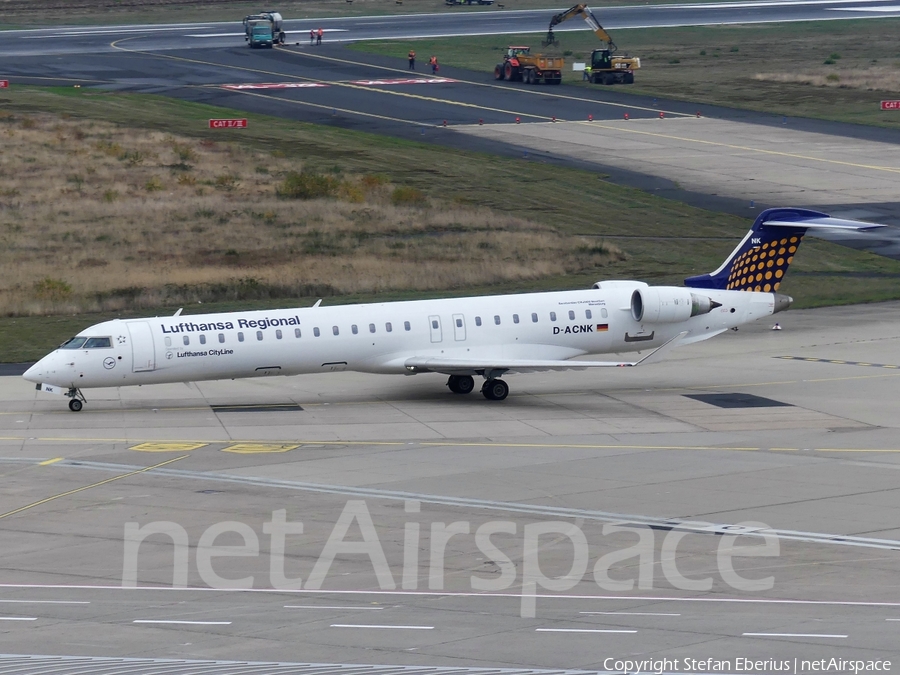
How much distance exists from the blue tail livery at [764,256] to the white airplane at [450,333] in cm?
3

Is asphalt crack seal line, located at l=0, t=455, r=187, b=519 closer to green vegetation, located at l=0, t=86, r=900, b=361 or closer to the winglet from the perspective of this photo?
the winglet

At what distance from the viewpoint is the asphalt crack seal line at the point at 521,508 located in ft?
77.4

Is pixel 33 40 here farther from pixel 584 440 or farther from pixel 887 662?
pixel 887 662

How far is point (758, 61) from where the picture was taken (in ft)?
387

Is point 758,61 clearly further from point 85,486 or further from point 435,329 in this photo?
point 85,486

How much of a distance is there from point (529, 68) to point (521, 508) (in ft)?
268

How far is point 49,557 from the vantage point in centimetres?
2289

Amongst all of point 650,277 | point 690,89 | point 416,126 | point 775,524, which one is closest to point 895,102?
point 690,89

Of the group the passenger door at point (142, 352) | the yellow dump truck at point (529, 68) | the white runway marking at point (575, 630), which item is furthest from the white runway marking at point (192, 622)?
the yellow dump truck at point (529, 68)

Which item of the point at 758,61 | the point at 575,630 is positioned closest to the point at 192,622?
the point at 575,630

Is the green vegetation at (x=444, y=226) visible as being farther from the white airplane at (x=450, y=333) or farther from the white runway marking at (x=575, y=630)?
the white runway marking at (x=575, y=630)

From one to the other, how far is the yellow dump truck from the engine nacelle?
6672 centimetres

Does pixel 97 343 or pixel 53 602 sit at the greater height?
pixel 97 343

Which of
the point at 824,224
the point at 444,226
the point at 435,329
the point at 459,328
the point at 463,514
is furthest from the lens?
the point at 444,226
